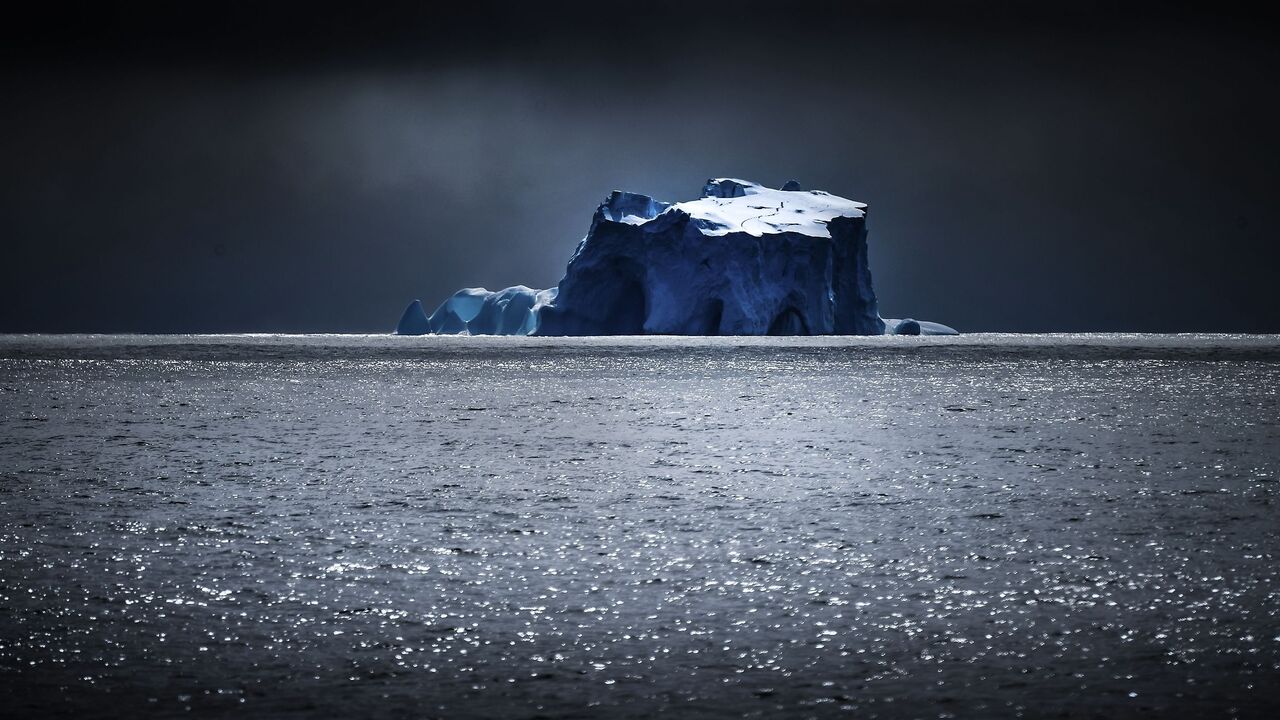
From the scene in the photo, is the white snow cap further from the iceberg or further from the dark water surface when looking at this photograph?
the dark water surface

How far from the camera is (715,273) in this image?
1982 inches

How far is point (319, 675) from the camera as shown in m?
3.01

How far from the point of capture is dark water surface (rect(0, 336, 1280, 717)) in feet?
9.49

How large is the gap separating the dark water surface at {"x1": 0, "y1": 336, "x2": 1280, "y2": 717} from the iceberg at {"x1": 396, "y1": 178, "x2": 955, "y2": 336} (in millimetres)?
39092

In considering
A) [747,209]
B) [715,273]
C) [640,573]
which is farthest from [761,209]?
[640,573]

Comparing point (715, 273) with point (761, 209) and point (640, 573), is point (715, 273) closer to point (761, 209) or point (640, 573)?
point (761, 209)

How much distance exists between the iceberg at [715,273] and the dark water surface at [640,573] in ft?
128

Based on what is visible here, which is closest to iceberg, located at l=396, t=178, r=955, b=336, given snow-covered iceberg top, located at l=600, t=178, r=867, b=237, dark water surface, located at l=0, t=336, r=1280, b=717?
snow-covered iceberg top, located at l=600, t=178, r=867, b=237

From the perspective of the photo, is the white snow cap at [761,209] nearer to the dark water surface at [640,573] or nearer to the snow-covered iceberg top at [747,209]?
the snow-covered iceberg top at [747,209]

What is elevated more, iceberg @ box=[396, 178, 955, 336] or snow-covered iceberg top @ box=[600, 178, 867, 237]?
snow-covered iceberg top @ box=[600, 178, 867, 237]

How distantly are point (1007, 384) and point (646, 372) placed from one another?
8588 millimetres

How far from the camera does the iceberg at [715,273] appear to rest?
5000 cm

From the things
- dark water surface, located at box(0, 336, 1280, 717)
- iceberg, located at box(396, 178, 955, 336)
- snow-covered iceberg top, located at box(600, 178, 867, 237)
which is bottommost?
dark water surface, located at box(0, 336, 1280, 717)

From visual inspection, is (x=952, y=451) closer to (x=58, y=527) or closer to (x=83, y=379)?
(x=58, y=527)
